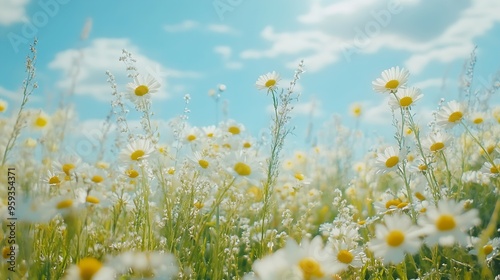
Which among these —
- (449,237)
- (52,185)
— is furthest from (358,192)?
(449,237)

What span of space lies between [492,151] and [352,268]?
1486 millimetres

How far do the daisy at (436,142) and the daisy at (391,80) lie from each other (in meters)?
0.24

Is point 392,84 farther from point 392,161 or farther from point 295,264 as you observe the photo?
point 295,264

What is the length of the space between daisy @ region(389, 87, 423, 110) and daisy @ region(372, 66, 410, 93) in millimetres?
36

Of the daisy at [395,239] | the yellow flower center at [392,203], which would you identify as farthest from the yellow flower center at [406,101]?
the daisy at [395,239]

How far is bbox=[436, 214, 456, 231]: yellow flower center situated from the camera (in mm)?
1165

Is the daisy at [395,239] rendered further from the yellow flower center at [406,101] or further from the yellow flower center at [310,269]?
the yellow flower center at [406,101]

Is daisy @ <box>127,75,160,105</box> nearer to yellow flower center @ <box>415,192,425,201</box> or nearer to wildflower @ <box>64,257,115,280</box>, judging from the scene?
wildflower @ <box>64,257,115,280</box>

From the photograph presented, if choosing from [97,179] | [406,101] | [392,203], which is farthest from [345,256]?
[97,179]

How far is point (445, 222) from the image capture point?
117 cm

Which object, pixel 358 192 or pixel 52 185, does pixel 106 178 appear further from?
pixel 358 192

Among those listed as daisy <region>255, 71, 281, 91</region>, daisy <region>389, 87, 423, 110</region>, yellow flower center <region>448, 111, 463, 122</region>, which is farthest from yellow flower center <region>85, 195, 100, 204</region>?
yellow flower center <region>448, 111, 463, 122</region>

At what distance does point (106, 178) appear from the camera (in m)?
2.11

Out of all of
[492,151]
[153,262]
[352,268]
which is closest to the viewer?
[153,262]
